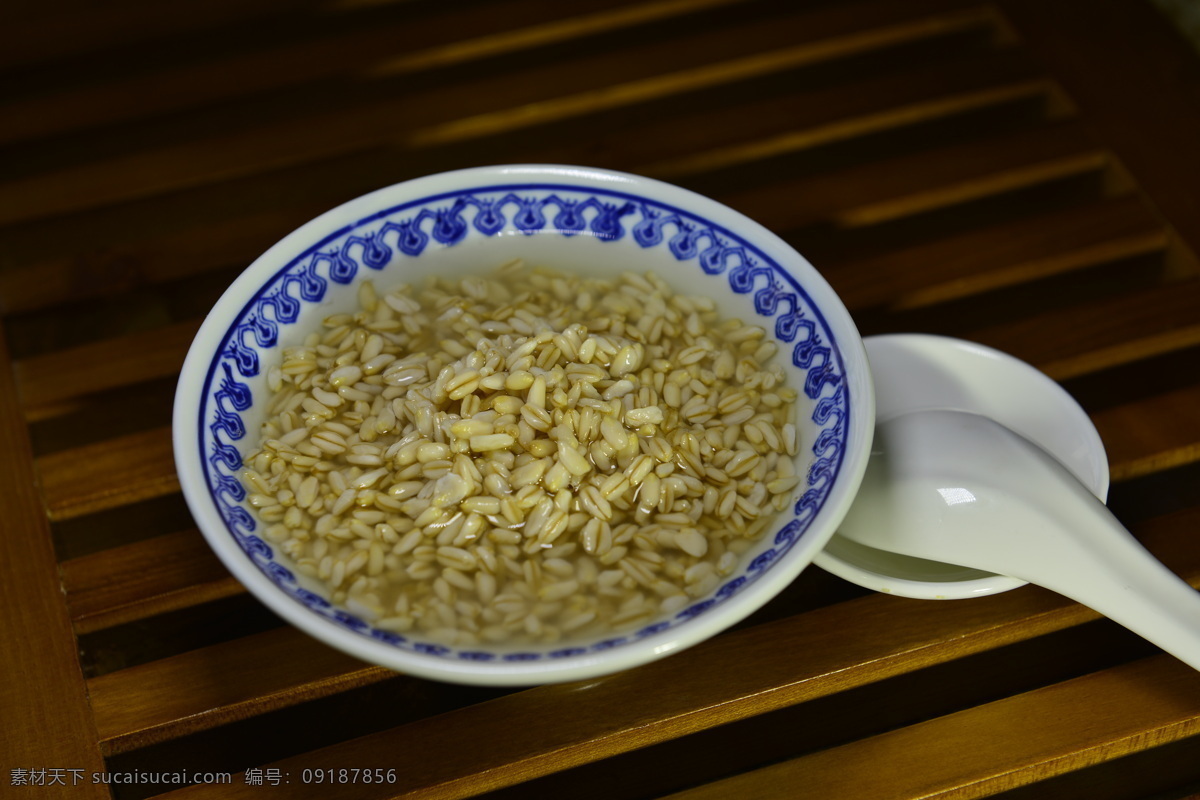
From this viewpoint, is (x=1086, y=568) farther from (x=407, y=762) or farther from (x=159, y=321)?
(x=159, y=321)

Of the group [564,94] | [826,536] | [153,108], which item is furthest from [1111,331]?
[153,108]

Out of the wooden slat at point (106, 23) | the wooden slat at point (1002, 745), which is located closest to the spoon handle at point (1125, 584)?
the wooden slat at point (1002, 745)

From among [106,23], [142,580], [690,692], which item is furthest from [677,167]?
[106,23]

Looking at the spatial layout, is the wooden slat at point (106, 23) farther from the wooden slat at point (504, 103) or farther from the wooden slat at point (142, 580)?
the wooden slat at point (142, 580)

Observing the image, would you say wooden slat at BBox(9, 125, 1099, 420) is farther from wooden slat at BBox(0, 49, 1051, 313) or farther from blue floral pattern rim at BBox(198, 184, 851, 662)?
blue floral pattern rim at BBox(198, 184, 851, 662)

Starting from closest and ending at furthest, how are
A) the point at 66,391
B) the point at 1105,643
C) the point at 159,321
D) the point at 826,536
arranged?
1. the point at 826,536
2. the point at 1105,643
3. the point at 66,391
4. the point at 159,321
